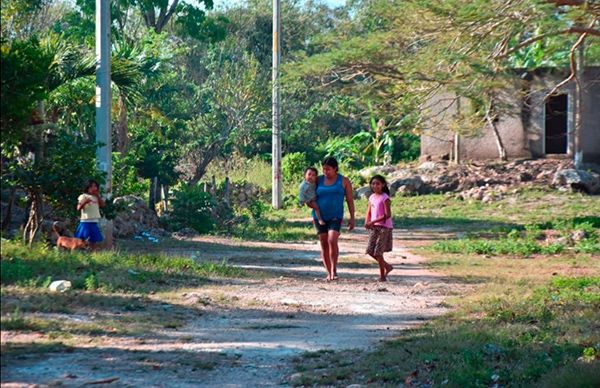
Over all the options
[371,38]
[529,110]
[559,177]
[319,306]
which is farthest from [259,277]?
[529,110]

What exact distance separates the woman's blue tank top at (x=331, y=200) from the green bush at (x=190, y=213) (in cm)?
1091

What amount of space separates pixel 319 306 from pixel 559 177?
71.6ft

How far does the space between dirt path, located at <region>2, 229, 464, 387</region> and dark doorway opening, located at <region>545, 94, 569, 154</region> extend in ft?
63.0

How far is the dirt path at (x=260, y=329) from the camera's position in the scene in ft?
27.0

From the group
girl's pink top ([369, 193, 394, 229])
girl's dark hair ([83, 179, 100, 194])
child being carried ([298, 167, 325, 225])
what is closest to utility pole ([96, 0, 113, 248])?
girl's dark hair ([83, 179, 100, 194])

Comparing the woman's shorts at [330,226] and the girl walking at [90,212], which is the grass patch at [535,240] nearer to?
the woman's shorts at [330,226]

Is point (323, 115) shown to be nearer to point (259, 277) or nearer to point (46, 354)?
point (259, 277)

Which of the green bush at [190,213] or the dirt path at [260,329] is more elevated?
the green bush at [190,213]

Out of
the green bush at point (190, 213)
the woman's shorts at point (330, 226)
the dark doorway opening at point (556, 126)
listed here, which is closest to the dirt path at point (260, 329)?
the woman's shorts at point (330, 226)

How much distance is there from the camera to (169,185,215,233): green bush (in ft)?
85.6

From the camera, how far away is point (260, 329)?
1094 centimetres

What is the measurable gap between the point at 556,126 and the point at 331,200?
945 inches

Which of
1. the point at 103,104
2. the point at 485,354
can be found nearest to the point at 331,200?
the point at 103,104

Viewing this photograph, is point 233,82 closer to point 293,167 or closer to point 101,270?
point 293,167
